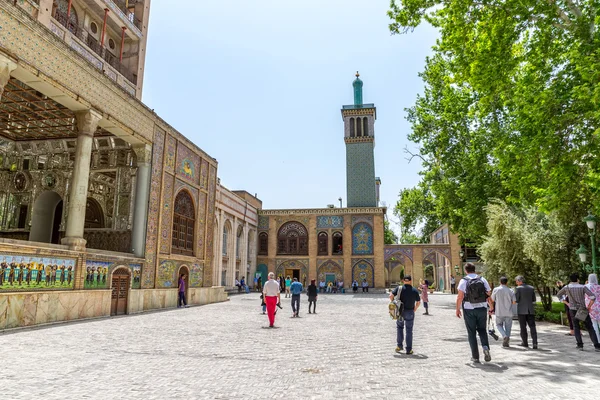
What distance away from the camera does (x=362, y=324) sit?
11.9m

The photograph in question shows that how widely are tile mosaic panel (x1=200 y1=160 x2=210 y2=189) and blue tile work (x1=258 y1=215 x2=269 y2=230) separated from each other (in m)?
17.1

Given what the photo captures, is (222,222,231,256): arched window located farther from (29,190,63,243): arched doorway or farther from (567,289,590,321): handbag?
(567,289,590,321): handbag

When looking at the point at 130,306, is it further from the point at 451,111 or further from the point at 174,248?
the point at 451,111

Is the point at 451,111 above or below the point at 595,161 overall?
above

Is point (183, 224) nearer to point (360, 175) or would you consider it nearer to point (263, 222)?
point (263, 222)

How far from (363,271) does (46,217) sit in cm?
2523

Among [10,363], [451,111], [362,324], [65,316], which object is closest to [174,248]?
[65,316]

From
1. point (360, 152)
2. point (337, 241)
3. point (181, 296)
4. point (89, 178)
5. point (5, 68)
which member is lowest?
point (181, 296)

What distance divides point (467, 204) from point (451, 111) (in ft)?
16.8

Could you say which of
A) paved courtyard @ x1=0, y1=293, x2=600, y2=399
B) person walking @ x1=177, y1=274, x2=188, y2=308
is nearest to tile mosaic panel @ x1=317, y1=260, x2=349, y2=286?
person walking @ x1=177, y1=274, x2=188, y2=308

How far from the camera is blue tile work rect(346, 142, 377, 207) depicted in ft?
126

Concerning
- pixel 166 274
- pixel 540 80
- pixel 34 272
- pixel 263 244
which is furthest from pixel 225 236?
pixel 540 80

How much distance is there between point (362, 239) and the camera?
36406 millimetres

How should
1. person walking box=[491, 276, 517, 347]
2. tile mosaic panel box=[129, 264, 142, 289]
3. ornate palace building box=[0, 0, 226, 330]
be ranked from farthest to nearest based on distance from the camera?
1. tile mosaic panel box=[129, 264, 142, 289]
2. ornate palace building box=[0, 0, 226, 330]
3. person walking box=[491, 276, 517, 347]
